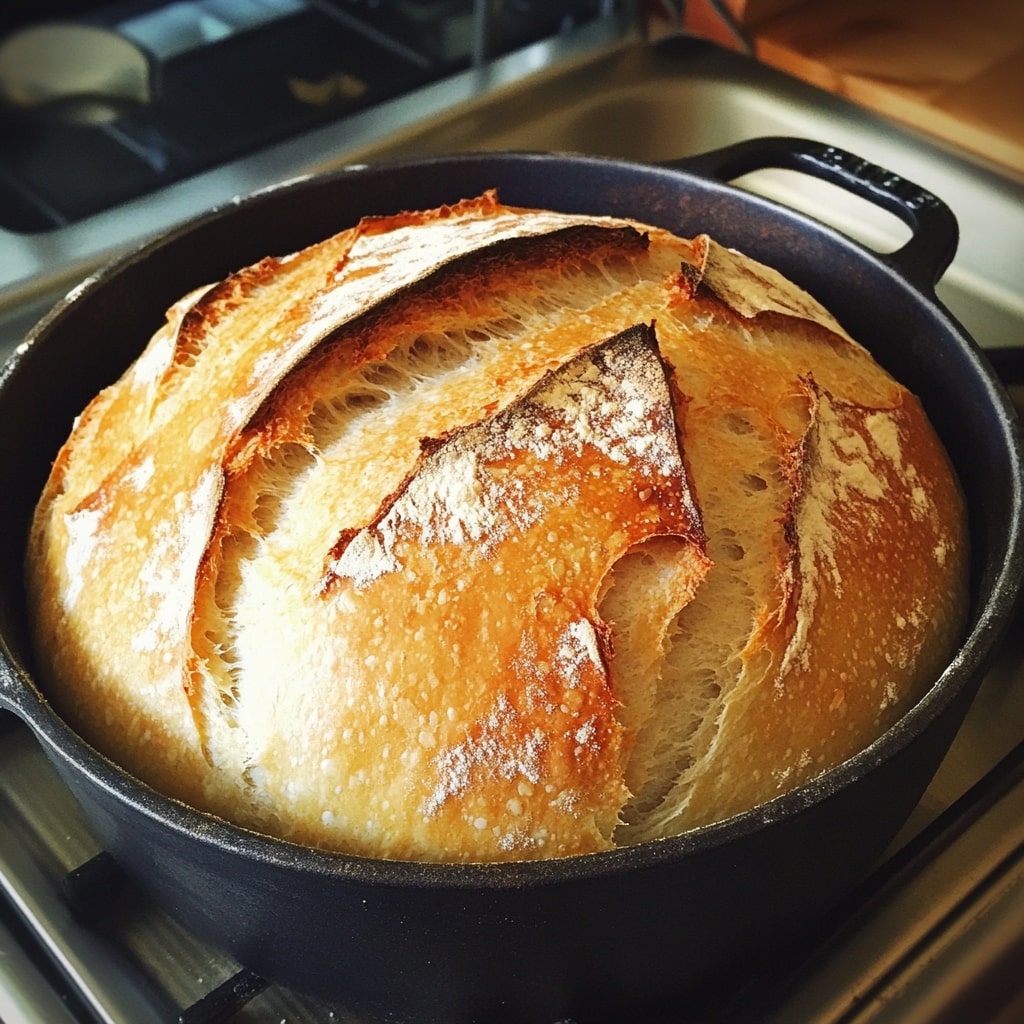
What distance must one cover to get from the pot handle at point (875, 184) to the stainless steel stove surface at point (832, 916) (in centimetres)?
18

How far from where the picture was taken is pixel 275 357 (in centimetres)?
78

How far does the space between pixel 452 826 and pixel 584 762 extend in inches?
3.1

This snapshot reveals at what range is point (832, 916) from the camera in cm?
72

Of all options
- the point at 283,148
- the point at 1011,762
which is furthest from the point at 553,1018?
the point at 283,148

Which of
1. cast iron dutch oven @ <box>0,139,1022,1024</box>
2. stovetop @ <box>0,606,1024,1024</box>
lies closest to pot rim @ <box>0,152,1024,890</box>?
cast iron dutch oven @ <box>0,139,1022,1024</box>

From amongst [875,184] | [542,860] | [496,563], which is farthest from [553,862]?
[875,184]

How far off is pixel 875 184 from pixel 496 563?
55 centimetres

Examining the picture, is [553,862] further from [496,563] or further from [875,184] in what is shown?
[875,184]

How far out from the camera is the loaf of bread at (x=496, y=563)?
644mm

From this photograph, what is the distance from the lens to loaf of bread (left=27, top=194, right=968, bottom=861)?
644mm

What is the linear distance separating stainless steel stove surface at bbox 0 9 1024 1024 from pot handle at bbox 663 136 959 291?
175 millimetres

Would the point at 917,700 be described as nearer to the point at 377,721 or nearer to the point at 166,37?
the point at 377,721

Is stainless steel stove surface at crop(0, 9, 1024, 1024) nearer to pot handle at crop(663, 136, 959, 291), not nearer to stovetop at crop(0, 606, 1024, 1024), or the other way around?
stovetop at crop(0, 606, 1024, 1024)

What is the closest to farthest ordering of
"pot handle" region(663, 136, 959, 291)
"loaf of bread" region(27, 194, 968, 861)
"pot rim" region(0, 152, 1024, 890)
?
"pot rim" region(0, 152, 1024, 890) < "loaf of bread" region(27, 194, 968, 861) < "pot handle" region(663, 136, 959, 291)
